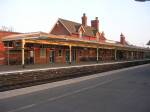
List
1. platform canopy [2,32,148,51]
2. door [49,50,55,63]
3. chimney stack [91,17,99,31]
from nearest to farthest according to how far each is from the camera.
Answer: platform canopy [2,32,148,51], door [49,50,55,63], chimney stack [91,17,99,31]

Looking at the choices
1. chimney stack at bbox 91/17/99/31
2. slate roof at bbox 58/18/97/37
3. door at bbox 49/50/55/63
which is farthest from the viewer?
chimney stack at bbox 91/17/99/31

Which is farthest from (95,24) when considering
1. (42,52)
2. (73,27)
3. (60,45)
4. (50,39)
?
(50,39)

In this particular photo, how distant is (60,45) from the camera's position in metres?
27.2

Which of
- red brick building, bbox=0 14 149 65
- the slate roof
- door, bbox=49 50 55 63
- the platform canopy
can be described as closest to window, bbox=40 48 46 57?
red brick building, bbox=0 14 149 65

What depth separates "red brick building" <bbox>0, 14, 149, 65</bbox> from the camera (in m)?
21.9

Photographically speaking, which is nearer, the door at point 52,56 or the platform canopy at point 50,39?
the platform canopy at point 50,39

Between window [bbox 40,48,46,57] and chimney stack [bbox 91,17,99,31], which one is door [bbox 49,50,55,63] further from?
chimney stack [bbox 91,17,99,31]

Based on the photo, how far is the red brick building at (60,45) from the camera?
21.9 m

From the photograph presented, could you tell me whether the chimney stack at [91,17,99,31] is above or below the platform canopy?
above

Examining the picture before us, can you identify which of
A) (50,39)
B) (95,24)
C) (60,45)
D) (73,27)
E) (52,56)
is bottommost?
(52,56)

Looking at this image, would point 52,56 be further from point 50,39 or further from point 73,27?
point 73,27

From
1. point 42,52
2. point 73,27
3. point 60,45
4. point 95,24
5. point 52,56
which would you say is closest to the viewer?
point 60,45

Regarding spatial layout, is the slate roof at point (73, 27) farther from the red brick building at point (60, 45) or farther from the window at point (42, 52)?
the window at point (42, 52)

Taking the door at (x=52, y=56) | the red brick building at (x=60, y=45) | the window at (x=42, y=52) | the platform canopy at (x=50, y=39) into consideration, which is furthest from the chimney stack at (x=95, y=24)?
the window at (x=42, y=52)
